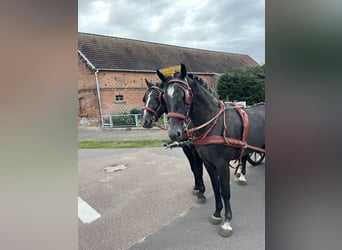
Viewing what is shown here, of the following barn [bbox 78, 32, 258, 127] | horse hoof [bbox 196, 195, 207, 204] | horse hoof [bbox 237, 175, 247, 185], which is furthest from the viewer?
barn [bbox 78, 32, 258, 127]

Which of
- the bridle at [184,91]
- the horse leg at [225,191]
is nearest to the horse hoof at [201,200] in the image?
the horse leg at [225,191]

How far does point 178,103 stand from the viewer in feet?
7.12

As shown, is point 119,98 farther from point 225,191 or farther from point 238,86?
point 225,191

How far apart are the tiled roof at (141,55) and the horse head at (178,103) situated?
1184 centimetres

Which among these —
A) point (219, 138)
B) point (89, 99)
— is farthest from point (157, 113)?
point (89, 99)

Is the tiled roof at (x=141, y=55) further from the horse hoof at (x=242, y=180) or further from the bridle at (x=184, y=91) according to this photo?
the bridle at (x=184, y=91)

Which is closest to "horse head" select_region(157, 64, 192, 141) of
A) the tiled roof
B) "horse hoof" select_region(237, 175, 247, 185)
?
"horse hoof" select_region(237, 175, 247, 185)

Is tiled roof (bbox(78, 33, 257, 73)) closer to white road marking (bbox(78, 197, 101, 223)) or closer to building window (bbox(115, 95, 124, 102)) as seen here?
building window (bbox(115, 95, 124, 102))

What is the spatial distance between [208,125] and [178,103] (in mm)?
453

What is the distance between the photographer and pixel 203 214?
9.53 feet

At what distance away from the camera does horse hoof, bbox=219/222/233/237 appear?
2400mm
